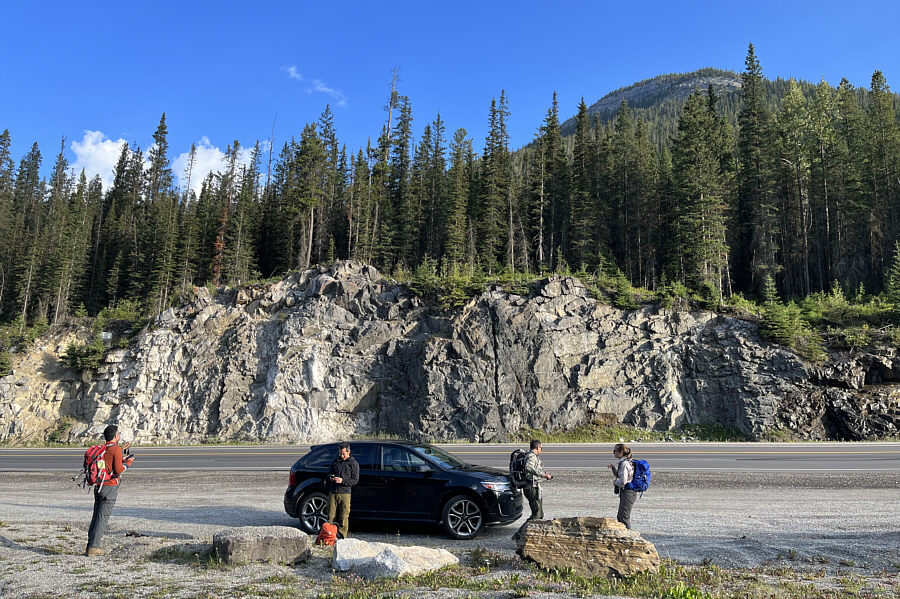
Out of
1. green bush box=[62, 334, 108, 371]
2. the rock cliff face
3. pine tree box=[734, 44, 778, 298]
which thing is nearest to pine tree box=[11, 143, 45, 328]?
green bush box=[62, 334, 108, 371]

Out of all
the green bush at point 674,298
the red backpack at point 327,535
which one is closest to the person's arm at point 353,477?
the red backpack at point 327,535

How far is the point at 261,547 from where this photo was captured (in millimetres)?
6715

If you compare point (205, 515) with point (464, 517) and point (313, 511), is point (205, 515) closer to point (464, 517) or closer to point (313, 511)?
point (313, 511)

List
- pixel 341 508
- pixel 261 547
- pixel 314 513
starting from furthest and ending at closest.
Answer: pixel 314 513 → pixel 341 508 → pixel 261 547

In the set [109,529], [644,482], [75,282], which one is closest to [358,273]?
[109,529]

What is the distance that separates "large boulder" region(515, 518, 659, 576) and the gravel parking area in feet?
3.99

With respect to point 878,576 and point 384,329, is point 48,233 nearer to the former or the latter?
point 384,329

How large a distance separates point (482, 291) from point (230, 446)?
700 inches

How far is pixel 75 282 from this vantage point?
49.9m

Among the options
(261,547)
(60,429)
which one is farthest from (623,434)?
(60,429)

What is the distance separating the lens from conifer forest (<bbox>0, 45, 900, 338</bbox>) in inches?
1528

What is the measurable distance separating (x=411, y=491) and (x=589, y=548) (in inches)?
141

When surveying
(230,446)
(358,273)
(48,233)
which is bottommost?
(230,446)

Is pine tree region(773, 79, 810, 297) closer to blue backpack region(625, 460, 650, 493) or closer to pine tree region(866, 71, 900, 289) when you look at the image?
pine tree region(866, 71, 900, 289)
